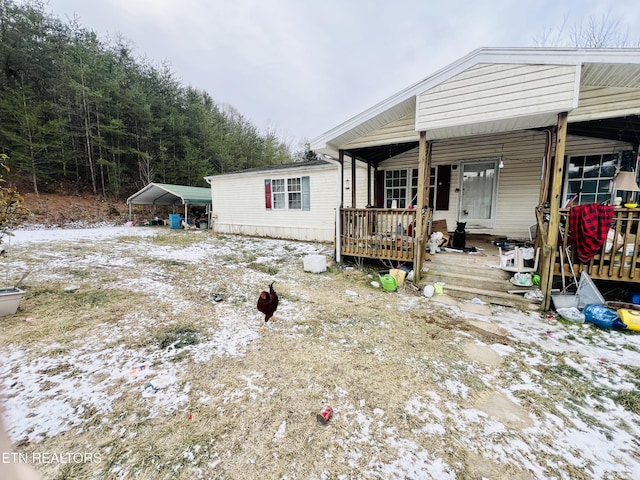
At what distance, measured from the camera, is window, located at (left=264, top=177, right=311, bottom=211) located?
10.1 meters

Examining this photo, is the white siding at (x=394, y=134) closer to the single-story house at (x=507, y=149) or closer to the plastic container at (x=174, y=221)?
the single-story house at (x=507, y=149)

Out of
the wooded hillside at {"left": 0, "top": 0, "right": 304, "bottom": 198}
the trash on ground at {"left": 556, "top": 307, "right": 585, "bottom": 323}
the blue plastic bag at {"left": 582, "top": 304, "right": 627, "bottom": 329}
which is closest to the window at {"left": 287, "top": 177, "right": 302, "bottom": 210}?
the trash on ground at {"left": 556, "top": 307, "right": 585, "bottom": 323}

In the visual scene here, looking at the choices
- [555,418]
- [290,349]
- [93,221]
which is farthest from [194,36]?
[555,418]

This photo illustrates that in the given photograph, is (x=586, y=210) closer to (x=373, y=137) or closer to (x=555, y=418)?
(x=555, y=418)

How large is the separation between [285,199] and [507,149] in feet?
25.0

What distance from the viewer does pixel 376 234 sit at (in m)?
6.18

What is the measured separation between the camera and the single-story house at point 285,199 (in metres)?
9.44

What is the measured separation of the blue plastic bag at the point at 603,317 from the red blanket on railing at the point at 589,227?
0.86 meters

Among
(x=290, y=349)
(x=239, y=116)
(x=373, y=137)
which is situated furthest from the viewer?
(x=239, y=116)

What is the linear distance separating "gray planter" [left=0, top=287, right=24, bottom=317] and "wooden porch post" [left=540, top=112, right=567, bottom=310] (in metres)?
8.01

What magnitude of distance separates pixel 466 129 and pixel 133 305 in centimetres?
679

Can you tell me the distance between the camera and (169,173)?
19641 millimetres

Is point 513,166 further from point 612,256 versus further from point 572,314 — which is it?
point 572,314
